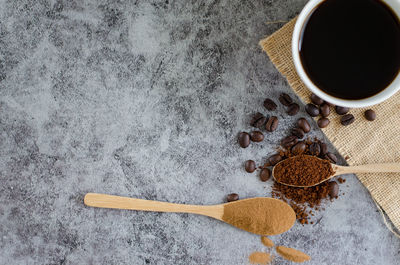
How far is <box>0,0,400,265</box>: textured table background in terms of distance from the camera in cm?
153

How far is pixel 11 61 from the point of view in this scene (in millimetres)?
1554

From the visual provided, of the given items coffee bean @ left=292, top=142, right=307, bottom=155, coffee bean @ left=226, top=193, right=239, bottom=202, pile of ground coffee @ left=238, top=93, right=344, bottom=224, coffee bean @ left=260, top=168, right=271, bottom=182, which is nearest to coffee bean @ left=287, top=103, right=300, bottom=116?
pile of ground coffee @ left=238, top=93, right=344, bottom=224

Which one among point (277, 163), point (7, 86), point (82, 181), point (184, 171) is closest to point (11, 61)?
point (7, 86)

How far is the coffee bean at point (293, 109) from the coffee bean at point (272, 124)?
0.05 metres

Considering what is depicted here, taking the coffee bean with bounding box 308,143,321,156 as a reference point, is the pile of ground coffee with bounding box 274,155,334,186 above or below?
below

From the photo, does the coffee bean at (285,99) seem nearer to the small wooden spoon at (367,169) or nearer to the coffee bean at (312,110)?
the coffee bean at (312,110)

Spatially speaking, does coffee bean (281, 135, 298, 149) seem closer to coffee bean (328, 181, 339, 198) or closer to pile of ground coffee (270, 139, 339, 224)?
pile of ground coffee (270, 139, 339, 224)

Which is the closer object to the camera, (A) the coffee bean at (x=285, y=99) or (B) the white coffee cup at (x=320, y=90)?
(B) the white coffee cup at (x=320, y=90)

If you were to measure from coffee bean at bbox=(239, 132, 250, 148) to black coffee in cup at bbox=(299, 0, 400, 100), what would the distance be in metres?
0.33

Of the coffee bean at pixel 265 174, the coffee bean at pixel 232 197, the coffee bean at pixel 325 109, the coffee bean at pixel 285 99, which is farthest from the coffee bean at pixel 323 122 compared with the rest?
the coffee bean at pixel 232 197

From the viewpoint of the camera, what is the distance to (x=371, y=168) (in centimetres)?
146

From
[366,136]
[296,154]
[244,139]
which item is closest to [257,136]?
[244,139]

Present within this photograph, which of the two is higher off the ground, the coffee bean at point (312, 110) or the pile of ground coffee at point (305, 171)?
the coffee bean at point (312, 110)

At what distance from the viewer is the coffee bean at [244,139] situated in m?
1.51
